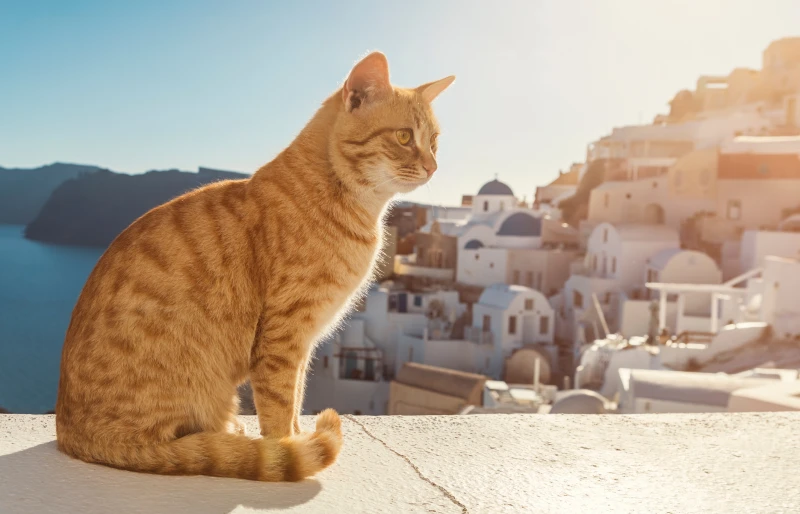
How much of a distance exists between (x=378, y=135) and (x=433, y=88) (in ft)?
0.93

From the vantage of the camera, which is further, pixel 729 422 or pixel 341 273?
pixel 729 422

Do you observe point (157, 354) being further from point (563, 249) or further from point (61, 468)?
point (563, 249)

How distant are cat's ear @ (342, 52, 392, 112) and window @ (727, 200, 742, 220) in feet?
80.1

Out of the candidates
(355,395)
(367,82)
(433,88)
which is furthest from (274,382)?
(355,395)

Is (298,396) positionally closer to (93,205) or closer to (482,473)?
(482,473)

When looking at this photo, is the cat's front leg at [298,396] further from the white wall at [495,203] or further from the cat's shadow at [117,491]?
the white wall at [495,203]

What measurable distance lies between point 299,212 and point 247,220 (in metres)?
0.14

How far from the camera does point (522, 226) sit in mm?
29203

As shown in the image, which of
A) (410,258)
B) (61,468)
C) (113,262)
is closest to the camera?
(61,468)

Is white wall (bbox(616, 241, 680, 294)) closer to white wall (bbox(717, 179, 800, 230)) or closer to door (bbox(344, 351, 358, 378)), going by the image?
white wall (bbox(717, 179, 800, 230))

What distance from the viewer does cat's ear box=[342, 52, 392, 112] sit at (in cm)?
185

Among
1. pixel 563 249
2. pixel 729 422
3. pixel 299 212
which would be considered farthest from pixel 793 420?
pixel 563 249

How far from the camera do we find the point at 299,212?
1.85 metres

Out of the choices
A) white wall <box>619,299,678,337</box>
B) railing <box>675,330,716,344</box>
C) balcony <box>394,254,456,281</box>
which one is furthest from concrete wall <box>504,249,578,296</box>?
railing <box>675,330,716,344</box>
